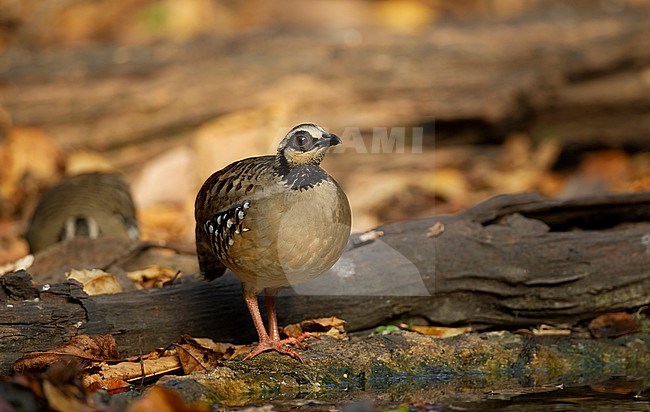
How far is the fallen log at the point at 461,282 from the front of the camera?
516 cm

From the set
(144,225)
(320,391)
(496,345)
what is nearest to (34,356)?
(320,391)

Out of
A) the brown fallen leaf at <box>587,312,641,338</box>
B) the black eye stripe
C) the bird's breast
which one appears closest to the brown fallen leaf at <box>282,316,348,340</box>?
the bird's breast

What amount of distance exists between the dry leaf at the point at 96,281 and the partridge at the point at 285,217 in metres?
1.20

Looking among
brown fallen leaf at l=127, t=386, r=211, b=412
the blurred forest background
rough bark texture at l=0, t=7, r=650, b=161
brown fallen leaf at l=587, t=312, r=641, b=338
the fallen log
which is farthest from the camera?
rough bark texture at l=0, t=7, r=650, b=161

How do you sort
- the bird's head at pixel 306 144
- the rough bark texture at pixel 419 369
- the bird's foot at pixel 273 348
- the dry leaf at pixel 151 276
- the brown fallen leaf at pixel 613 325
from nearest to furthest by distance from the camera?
1. the bird's head at pixel 306 144
2. the rough bark texture at pixel 419 369
3. the bird's foot at pixel 273 348
4. the brown fallen leaf at pixel 613 325
5. the dry leaf at pixel 151 276

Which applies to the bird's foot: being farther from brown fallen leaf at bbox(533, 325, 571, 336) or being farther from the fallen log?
brown fallen leaf at bbox(533, 325, 571, 336)

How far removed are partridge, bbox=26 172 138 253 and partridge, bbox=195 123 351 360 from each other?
11.7ft

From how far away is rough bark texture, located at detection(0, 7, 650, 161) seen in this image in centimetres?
1027

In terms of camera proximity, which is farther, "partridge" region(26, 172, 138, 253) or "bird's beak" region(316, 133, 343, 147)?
"partridge" region(26, 172, 138, 253)

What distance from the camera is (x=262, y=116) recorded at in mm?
10273

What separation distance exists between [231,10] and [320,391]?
13490 millimetres

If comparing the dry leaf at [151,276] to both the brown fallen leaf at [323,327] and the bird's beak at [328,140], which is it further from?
the bird's beak at [328,140]

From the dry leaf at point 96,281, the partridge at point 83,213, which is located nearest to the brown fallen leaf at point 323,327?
the dry leaf at point 96,281

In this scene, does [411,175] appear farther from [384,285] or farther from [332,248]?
[332,248]
